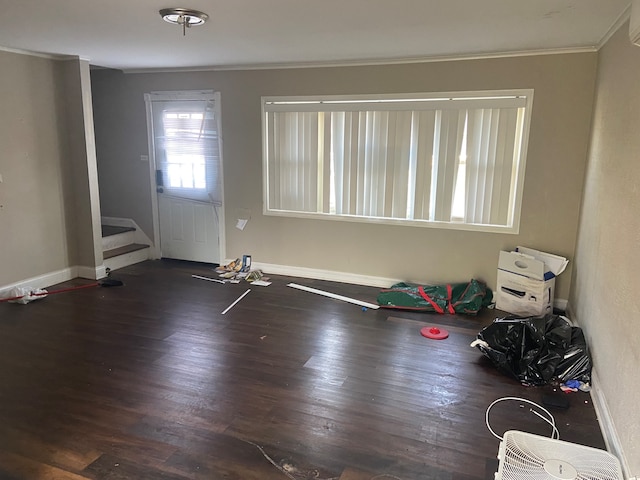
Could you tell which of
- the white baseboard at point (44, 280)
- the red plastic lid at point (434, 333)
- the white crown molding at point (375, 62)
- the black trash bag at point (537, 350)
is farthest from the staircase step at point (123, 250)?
the black trash bag at point (537, 350)

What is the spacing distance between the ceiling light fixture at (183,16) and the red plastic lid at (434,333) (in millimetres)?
2874

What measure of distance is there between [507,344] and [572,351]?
40 centimetres

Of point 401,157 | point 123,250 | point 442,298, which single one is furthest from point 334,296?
point 123,250

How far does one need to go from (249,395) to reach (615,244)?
2342mm

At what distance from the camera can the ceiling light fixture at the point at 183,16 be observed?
286 centimetres

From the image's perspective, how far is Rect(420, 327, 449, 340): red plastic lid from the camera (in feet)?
12.0

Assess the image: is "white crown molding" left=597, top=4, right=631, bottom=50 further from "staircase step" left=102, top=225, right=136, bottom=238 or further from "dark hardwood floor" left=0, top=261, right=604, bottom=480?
"staircase step" left=102, top=225, right=136, bottom=238

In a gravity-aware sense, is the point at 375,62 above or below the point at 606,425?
above

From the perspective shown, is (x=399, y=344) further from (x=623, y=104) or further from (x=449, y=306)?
(x=623, y=104)

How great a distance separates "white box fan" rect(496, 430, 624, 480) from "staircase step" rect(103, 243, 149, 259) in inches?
189

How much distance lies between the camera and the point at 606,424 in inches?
95.5

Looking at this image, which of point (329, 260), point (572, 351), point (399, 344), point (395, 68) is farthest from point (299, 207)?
point (572, 351)

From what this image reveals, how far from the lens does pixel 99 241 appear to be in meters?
5.07

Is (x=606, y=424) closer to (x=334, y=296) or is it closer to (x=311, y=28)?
(x=334, y=296)
